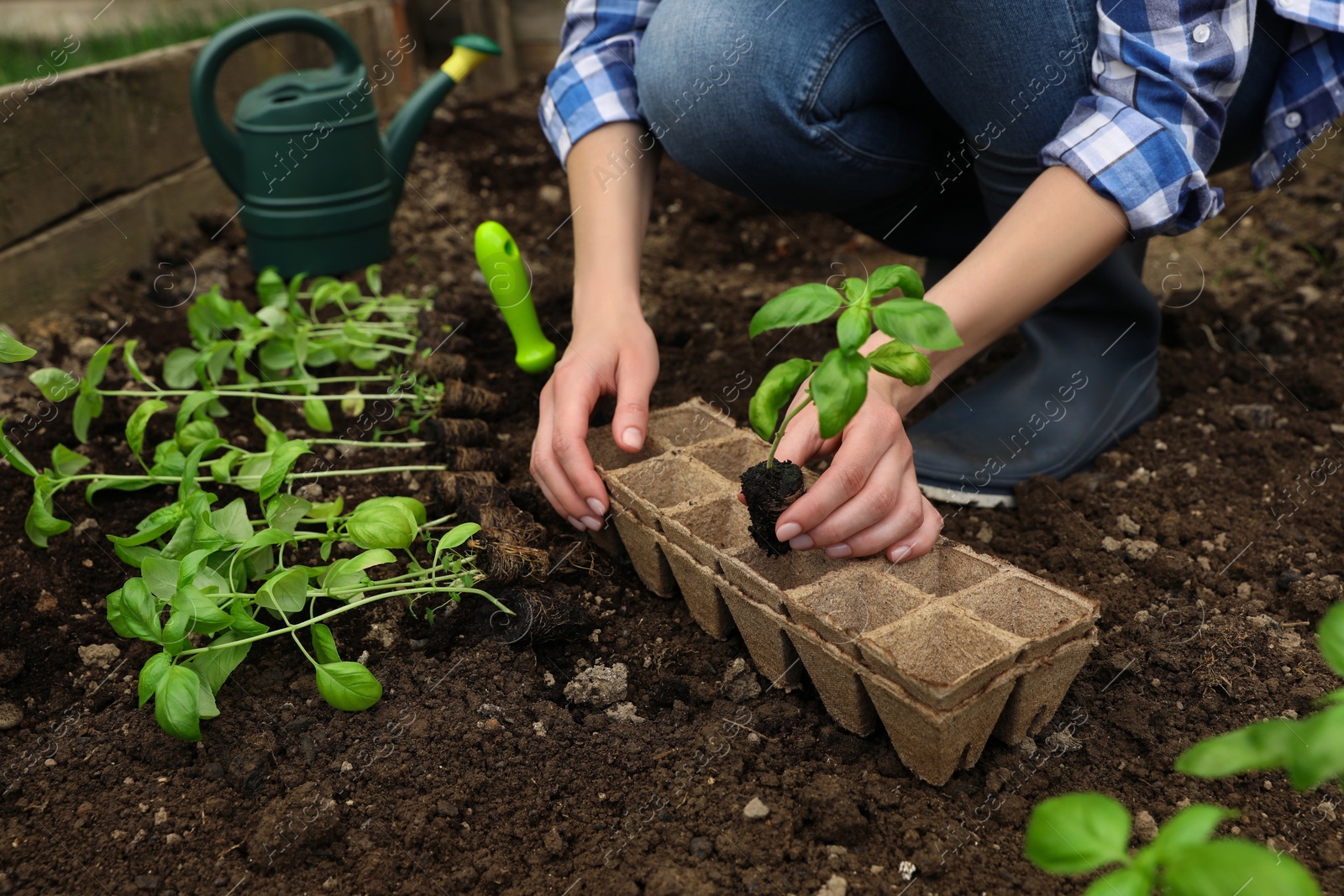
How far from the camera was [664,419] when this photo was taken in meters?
1.51

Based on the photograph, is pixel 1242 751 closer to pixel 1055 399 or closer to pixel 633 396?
pixel 633 396

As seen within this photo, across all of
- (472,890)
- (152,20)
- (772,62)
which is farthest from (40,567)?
(152,20)

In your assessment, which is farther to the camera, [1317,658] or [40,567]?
[40,567]

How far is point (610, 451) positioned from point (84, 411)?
0.82 metres

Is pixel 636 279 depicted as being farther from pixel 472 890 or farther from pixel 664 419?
pixel 472 890

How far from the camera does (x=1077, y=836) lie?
58cm

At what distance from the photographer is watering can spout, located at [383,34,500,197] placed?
2.28m

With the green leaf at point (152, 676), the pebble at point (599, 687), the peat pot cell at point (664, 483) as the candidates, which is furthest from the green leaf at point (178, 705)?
the peat pot cell at point (664, 483)

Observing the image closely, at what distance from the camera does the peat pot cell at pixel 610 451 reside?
56.3 inches

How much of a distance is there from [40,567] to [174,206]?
137 centimetres

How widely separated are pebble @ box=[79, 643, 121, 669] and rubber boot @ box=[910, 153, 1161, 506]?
1.12 metres

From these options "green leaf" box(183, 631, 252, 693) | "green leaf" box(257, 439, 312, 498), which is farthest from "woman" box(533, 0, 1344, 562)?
"green leaf" box(183, 631, 252, 693)

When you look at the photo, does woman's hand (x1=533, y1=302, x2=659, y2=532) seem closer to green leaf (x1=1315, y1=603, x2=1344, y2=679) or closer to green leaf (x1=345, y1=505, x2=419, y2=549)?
green leaf (x1=345, y1=505, x2=419, y2=549)

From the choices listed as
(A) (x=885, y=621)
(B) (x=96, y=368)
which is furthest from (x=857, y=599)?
(B) (x=96, y=368)
